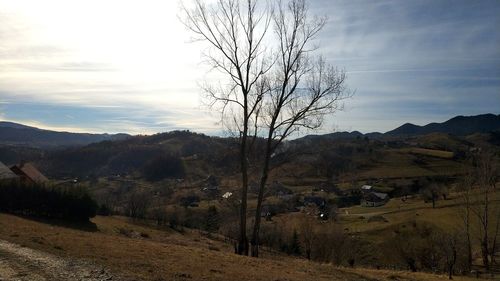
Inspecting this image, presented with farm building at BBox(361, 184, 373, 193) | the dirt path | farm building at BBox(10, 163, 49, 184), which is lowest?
farm building at BBox(361, 184, 373, 193)

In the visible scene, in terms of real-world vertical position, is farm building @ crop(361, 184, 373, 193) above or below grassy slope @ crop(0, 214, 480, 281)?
below

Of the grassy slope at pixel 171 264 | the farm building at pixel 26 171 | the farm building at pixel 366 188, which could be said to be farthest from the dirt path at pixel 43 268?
the farm building at pixel 366 188

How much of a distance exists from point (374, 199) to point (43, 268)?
138151mm

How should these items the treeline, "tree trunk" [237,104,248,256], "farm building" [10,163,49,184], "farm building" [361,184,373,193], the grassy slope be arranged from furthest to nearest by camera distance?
"farm building" [361,184,373,193]
"farm building" [10,163,49,184]
the treeline
"tree trunk" [237,104,248,256]
the grassy slope

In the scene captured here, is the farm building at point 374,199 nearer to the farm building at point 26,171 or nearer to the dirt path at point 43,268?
the farm building at point 26,171

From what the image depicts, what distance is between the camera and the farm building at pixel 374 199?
13238 centimetres

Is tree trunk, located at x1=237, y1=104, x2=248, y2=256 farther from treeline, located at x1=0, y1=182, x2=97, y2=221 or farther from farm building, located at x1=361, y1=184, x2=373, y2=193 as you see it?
farm building, located at x1=361, y1=184, x2=373, y2=193

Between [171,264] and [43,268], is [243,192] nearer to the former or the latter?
[171,264]

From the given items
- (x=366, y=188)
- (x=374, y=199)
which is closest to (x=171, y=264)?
(x=374, y=199)

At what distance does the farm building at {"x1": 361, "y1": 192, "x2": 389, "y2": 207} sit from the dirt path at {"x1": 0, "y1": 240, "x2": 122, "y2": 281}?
12604 cm

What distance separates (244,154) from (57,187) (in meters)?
31.2

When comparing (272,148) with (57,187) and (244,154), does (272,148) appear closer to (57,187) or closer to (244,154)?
(244,154)

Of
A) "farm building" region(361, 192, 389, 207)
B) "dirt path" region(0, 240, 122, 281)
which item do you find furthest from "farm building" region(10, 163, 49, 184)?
"farm building" region(361, 192, 389, 207)

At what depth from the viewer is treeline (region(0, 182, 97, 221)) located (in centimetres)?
4166
